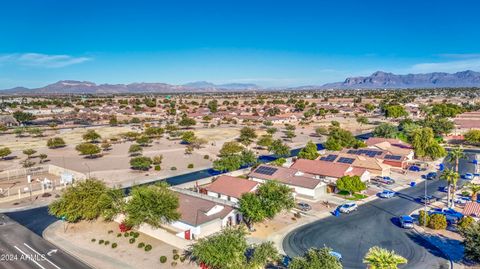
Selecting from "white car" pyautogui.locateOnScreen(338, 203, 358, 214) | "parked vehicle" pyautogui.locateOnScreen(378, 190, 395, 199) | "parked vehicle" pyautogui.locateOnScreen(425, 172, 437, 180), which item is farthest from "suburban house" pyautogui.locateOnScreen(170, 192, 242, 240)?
"parked vehicle" pyautogui.locateOnScreen(425, 172, 437, 180)

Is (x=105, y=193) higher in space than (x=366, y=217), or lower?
higher

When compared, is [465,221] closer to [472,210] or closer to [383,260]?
[472,210]

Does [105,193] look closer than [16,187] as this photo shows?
Yes

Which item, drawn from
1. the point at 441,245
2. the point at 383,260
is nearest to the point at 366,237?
the point at 441,245

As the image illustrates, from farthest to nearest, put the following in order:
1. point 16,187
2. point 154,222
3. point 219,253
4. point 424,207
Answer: point 16,187
point 424,207
point 154,222
point 219,253

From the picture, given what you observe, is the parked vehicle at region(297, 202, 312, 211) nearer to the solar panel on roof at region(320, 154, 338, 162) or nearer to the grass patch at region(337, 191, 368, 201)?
the grass patch at region(337, 191, 368, 201)

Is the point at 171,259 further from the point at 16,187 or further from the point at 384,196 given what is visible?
the point at 16,187

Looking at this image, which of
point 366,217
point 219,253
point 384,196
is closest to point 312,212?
point 366,217
